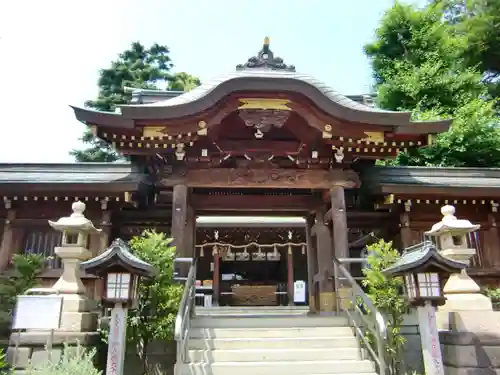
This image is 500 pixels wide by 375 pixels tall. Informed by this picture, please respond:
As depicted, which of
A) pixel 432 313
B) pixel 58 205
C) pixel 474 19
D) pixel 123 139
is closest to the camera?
pixel 432 313

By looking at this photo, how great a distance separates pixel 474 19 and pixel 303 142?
66.2 feet

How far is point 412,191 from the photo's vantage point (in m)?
8.59

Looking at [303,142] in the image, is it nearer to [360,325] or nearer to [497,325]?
[360,325]

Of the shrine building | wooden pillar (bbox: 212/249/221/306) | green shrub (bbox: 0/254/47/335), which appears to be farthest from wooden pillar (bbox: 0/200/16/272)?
wooden pillar (bbox: 212/249/221/306)

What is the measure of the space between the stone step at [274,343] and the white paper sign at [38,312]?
6.72 feet

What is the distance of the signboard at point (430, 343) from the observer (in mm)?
5133

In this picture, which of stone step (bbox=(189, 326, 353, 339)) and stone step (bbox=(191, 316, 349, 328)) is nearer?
stone step (bbox=(189, 326, 353, 339))

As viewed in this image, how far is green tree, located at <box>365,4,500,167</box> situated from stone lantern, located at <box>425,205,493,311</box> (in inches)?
448

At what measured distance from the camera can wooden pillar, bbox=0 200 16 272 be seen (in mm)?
8656

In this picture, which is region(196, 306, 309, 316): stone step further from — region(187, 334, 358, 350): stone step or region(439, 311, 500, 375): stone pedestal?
region(439, 311, 500, 375): stone pedestal

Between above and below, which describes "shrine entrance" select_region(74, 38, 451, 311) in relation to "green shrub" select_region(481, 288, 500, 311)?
above

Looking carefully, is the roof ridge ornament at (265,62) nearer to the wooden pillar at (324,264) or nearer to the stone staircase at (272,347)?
the wooden pillar at (324,264)

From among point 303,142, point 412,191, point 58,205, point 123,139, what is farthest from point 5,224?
point 412,191

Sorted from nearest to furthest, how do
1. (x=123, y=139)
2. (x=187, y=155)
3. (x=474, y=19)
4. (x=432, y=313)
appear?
(x=432, y=313), (x=123, y=139), (x=187, y=155), (x=474, y=19)
